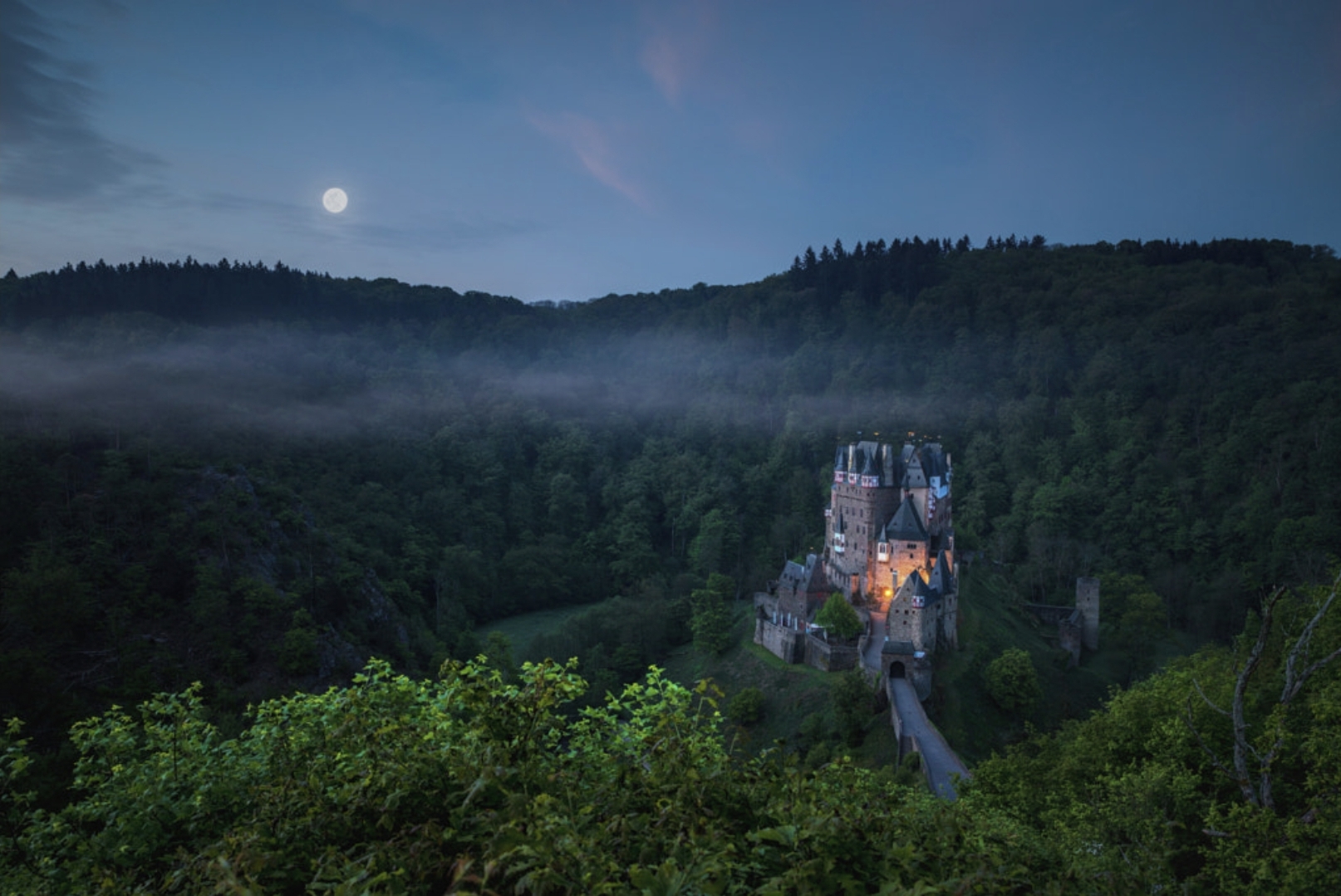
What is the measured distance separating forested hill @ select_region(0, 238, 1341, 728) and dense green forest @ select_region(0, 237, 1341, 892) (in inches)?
15.9

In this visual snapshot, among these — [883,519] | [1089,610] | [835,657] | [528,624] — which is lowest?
[528,624]

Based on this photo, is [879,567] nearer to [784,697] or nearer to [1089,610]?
[784,697]

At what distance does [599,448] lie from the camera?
4136 inches

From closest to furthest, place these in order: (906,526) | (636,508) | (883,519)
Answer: (906,526)
(883,519)
(636,508)

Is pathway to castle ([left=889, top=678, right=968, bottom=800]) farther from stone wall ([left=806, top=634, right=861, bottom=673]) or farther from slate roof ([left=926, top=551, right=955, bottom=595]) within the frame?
slate roof ([left=926, top=551, right=955, bottom=595])

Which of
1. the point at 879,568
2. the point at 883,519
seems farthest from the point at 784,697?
the point at 883,519

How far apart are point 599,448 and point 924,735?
77.8 meters

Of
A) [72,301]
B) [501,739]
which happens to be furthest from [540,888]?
[72,301]

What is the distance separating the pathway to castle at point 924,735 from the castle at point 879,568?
7.80 feet

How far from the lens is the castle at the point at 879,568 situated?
38.8 meters

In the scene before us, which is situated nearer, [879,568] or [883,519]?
[879,568]

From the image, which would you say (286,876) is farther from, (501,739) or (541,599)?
(541,599)

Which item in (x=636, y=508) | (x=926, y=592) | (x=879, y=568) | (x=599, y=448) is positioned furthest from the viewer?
(x=599, y=448)

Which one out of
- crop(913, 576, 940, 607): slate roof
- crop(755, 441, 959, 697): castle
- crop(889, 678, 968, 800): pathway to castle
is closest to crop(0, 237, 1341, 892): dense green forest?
crop(889, 678, 968, 800): pathway to castle
